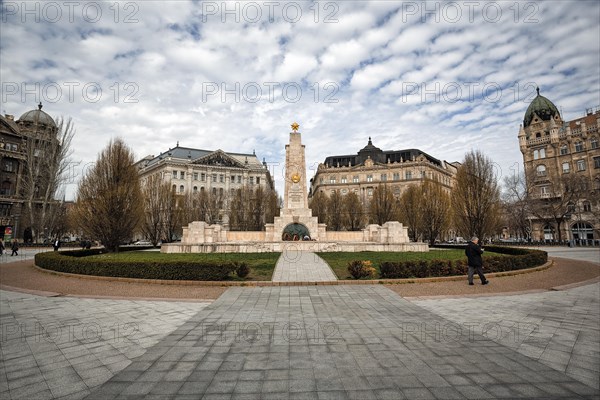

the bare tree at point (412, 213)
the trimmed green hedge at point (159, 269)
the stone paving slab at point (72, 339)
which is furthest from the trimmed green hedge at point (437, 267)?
the bare tree at point (412, 213)

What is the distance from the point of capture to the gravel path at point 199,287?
10.7 meters

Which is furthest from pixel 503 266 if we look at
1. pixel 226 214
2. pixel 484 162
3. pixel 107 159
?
pixel 226 214

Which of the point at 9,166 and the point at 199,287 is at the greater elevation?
the point at 9,166

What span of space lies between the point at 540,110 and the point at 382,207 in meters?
45.6

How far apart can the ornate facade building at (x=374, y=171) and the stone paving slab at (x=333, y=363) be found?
2813 inches

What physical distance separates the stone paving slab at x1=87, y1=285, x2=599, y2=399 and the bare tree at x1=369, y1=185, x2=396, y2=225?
4207cm

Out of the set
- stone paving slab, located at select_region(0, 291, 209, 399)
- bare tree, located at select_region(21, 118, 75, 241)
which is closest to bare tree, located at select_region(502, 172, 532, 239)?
stone paving slab, located at select_region(0, 291, 209, 399)

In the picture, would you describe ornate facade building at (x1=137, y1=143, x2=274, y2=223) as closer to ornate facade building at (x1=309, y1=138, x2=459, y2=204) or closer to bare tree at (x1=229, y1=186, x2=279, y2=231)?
ornate facade building at (x1=309, y1=138, x2=459, y2=204)

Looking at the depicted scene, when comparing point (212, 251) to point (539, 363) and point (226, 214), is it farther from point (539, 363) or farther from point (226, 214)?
point (226, 214)

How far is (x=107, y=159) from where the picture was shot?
2559cm

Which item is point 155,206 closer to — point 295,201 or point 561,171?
point 295,201

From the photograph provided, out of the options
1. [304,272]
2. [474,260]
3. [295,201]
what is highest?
[295,201]

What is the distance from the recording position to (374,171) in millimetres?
82688

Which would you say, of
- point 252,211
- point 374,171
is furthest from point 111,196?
point 374,171
